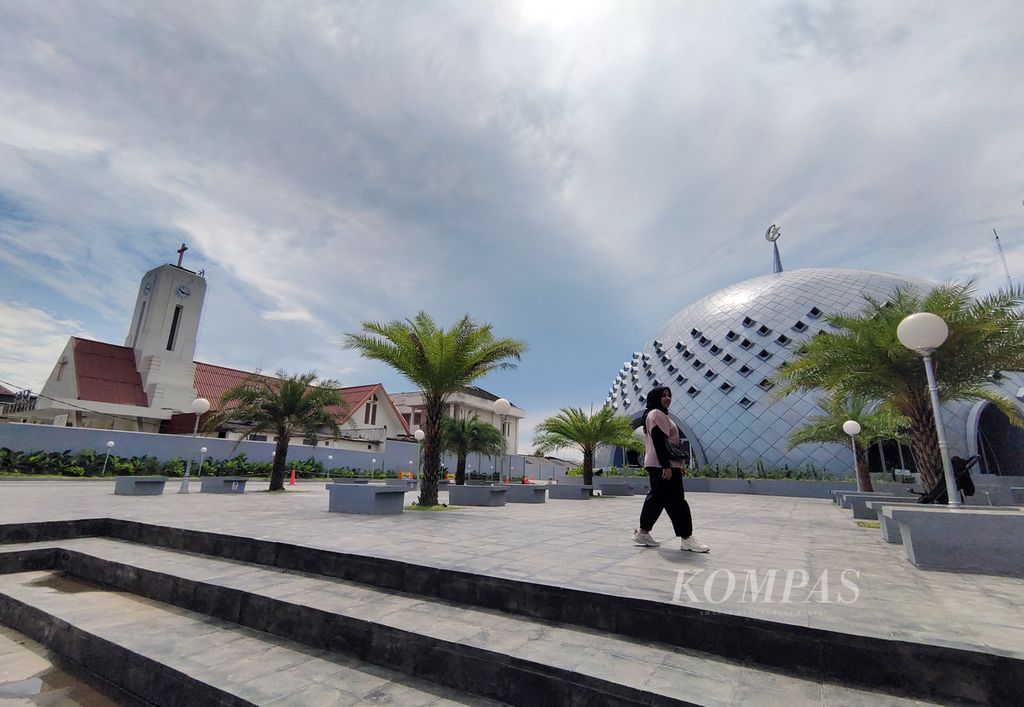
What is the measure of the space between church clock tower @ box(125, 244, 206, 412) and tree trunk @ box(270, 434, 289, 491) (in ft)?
51.0

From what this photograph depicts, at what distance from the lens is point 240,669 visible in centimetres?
282

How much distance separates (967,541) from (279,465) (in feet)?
59.3

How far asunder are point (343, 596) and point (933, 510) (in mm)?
5887

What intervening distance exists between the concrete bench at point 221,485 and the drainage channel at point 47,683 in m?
12.7

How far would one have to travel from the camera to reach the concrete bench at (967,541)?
4293 mm

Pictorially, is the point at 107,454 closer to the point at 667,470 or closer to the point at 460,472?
the point at 460,472

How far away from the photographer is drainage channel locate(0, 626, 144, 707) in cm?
289

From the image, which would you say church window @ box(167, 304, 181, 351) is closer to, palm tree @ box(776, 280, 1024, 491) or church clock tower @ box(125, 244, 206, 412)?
church clock tower @ box(125, 244, 206, 412)

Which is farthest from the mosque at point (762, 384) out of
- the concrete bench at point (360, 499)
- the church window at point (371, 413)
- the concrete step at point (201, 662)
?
the concrete step at point (201, 662)

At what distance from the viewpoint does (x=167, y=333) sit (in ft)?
94.7

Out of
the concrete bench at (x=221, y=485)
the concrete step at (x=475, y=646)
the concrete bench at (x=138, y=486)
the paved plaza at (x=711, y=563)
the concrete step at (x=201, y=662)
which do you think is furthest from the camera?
the concrete bench at (x=221, y=485)

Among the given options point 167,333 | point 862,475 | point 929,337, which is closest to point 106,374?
point 167,333

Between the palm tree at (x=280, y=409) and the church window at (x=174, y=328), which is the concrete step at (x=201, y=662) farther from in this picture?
the church window at (x=174, y=328)

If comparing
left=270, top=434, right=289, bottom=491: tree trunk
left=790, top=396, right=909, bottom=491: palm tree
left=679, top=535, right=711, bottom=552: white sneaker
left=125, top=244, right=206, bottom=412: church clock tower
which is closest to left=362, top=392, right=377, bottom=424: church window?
left=125, top=244, right=206, bottom=412: church clock tower
